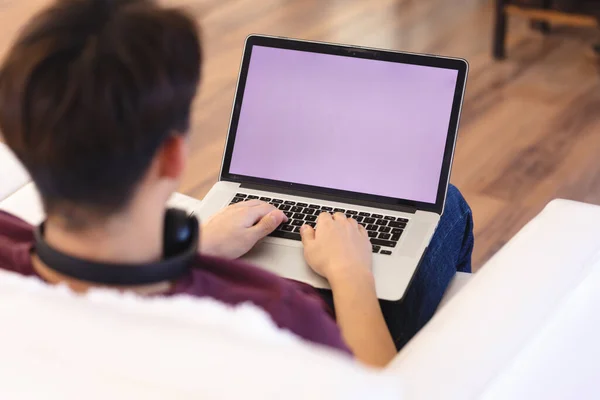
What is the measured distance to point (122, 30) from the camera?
0.74 metres

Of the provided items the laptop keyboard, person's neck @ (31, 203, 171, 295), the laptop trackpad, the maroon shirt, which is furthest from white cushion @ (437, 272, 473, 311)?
person's neck @ (31, 203, 171, 295)

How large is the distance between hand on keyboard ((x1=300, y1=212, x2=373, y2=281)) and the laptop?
4.9 inches

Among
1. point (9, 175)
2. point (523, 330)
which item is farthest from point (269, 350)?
point (9, 175)

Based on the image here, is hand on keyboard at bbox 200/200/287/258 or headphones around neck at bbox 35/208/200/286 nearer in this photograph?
headphones around neck at bbox 35/208/200/286

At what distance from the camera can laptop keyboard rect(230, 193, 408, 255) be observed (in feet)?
4.41

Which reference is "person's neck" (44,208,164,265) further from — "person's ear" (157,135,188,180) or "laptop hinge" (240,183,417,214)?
"laptop hinge" (240,183,417,214)

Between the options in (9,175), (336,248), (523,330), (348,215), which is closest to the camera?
(523,330)

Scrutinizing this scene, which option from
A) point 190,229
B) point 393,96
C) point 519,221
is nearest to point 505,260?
point 190,229

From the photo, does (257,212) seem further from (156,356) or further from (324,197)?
(156,356)

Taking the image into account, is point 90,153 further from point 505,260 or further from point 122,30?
point 505,260

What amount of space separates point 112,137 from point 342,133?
0.80 m

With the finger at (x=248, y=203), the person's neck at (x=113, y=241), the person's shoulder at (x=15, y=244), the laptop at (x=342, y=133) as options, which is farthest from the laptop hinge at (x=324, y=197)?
the person's neck at (x=113, y=241)

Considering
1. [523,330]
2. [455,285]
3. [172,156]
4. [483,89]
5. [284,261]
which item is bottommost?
[483,89]

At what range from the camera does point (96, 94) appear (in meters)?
0.70
